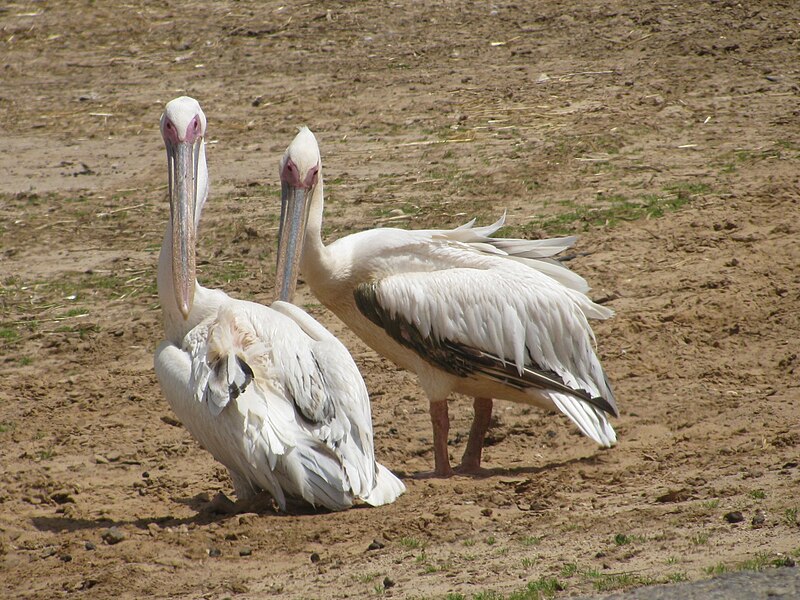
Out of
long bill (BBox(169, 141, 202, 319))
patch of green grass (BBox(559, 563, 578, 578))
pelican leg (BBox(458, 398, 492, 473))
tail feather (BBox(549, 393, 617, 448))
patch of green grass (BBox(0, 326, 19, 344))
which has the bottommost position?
pelican leg (BBox(458, 398, 492, 473))

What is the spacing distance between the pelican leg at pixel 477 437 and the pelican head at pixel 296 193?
1285 millimetres

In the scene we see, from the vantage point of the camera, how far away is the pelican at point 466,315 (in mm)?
6301

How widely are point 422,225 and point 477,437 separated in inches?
127

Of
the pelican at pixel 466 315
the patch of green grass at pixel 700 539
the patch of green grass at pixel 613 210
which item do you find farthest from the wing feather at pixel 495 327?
the patch of green grass at pixel 613 210

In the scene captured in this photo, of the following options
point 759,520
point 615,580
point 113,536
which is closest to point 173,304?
point 113,536

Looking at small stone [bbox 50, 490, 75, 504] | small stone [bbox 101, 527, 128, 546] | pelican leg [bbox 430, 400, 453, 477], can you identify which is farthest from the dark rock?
small stone [bbox 50, 490, 75, 504]

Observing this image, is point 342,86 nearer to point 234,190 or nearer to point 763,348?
point 234,190

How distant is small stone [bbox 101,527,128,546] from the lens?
518 centimetres

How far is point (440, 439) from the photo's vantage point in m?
6.34

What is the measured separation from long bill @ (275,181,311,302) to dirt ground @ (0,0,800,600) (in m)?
1.08

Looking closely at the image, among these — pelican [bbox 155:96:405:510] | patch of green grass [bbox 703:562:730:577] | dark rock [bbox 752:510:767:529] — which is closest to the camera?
patch of green grass [bbox 703:562:730:577]

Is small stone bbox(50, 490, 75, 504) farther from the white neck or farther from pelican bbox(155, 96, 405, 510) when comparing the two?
the white neck

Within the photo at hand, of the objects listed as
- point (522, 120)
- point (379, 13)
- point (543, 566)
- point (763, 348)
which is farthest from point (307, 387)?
point (379, 13)

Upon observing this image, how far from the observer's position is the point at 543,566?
4402mm
